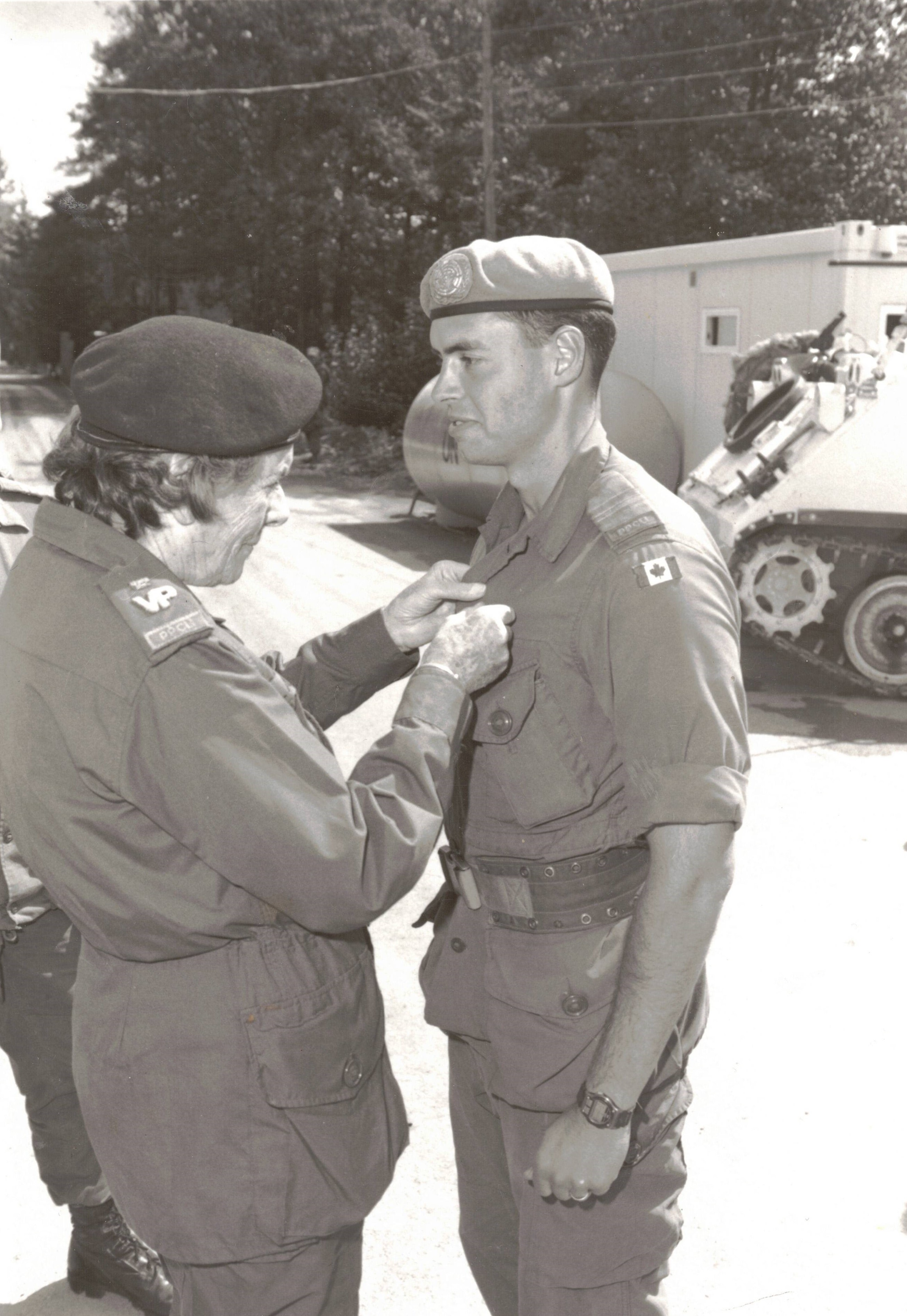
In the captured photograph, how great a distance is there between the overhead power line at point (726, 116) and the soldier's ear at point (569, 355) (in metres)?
31.5

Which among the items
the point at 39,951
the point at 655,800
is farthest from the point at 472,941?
the point at 39,951

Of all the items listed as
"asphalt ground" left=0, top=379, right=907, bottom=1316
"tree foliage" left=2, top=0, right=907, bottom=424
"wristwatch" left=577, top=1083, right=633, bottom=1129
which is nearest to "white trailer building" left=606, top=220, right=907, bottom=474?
"asphalt ground" left=0, top=379, right=907, bottom=1316

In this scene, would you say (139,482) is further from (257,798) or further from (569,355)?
(569,355)

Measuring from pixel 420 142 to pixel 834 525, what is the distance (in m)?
26.7

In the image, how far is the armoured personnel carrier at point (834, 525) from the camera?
9.49 m

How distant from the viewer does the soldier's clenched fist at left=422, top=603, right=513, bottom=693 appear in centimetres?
219

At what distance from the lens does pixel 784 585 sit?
958 cm

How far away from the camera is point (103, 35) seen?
107 ft

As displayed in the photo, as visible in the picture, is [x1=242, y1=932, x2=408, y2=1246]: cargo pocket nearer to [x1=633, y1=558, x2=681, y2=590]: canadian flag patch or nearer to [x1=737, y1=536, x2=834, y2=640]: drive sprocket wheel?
[x1=633, y1=558, x2=681, y2=590]: canadian flag patch

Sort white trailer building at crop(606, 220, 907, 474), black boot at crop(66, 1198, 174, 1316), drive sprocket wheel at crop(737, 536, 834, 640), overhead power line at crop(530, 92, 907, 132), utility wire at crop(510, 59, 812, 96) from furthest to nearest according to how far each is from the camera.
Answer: utility wire at crop(510, 59, 812, 96), overhead power line at crop(530, 92, 907, 132), white trailer building at crop(606, 220, 907, 474), drive sprocket wheel at crop(737, 536, 834, 640), black boot at crop(66, 1198, 174, 1316)

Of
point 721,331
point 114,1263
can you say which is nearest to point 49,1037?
point 114,1263

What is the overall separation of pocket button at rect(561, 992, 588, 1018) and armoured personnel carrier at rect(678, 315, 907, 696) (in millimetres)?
7554

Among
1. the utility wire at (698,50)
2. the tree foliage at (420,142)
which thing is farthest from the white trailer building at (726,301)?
the utility wire at (698,50)

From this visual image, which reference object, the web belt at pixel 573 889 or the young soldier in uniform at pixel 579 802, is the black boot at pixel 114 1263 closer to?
the young soldier in uniform at pixel 579 802
